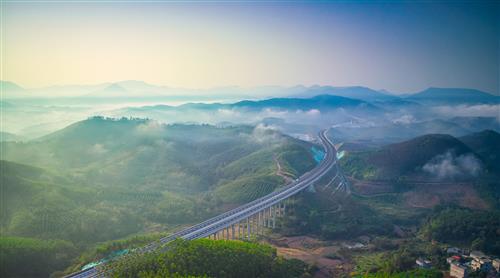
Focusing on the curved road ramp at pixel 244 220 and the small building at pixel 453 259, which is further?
the curved road ramp at pixel 244 220

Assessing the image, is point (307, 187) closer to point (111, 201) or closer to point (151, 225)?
point (151, 225)

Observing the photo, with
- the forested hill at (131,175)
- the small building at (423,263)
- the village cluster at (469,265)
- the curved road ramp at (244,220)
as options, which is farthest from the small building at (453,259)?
the forested hill at (131,175)

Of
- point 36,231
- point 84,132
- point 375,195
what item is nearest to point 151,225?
point 36,231

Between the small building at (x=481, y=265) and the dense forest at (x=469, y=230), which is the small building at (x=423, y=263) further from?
the dense forest at (x=469, y=230)

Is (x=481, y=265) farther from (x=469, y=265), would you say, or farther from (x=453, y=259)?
(x=453, y=259)

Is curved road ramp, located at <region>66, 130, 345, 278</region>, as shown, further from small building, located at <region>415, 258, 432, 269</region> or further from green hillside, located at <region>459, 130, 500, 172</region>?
green hillside, located at <region>459, 130, 500, 172</region>

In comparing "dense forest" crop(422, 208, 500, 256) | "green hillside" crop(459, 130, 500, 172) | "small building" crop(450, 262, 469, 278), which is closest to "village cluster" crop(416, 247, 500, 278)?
"small building" crop(450, 262, 469, 278)

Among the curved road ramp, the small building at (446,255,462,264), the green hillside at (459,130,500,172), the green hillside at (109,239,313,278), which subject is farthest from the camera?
the green hillside at (459,130,500,172)
